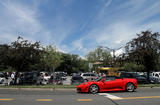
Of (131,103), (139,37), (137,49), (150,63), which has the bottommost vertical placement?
(131,103)

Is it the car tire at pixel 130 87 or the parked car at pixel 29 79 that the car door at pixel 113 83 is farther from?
the parked car at pixel 29 79

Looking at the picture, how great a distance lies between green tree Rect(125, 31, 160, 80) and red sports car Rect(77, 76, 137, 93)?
7566mm

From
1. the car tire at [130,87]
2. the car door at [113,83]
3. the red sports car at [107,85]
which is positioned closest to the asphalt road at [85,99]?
the red sports car at [107,85]

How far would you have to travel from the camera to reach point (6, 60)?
63.3ft

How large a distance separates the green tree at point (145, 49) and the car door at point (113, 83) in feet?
26.4

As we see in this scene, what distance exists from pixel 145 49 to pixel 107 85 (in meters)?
9.48

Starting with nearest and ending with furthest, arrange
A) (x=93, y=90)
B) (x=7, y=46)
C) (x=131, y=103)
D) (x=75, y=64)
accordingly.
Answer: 1. (x=131, y=103)
2. (x=93, y=90)
3. (x=7, y=46)
4. (x=75, y=64)

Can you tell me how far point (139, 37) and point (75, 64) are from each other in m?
62.9

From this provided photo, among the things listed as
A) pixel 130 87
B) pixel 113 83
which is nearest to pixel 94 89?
pixel 113 83

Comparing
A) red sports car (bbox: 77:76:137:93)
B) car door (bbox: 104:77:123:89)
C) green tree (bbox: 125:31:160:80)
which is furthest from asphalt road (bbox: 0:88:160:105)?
green tree (bbox: 125:31:160:80)

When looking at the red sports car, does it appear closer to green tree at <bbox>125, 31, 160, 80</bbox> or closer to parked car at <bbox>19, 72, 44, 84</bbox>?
green tree at <bbox>125, 31, 160, 80</bbox>

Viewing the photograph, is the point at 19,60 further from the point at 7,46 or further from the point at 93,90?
the point at 93,90

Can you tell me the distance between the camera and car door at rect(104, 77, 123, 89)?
11570 millimetres

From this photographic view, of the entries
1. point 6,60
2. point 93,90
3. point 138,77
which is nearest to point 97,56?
point 138,77
